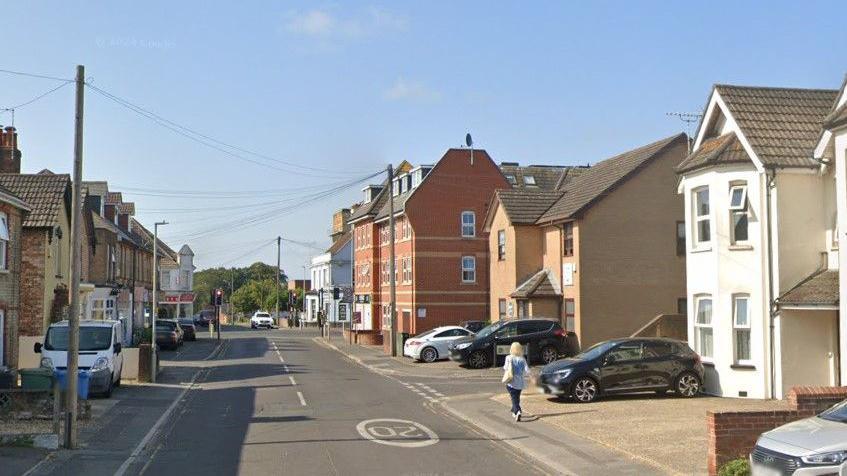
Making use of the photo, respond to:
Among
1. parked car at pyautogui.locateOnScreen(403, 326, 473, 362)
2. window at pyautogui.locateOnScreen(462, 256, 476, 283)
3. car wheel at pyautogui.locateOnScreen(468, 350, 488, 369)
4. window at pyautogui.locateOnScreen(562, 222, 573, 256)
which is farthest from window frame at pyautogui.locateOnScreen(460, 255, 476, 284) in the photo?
car wheel at pyautogui.locateOnScreen(468, 350, 488, 369)

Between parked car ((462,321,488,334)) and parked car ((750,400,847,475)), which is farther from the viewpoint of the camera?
parked car ((462,321,488,334))

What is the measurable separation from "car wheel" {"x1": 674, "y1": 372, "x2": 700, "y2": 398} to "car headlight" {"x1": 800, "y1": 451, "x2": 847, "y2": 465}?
42.9 feet

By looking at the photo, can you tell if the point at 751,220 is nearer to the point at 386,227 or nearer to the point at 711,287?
the point at 711,287

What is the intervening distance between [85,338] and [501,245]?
21316mm

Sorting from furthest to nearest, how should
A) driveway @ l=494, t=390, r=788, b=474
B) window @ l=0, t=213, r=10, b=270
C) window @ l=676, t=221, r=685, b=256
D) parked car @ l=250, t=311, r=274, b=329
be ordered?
parked car @ l=250, t=311, r=274, b=329 → window @ l=676, t=221, r=685, b=256 → window @ l=0, t=213, r=10, b=270 → driveway @ l=494, t=390, r=788, b=474

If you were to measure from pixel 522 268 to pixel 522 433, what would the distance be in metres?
23.2

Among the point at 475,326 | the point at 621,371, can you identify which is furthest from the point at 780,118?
the point at 475,326

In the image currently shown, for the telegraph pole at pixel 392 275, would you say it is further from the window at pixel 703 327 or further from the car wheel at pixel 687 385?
the car wheel at pixel 687 385

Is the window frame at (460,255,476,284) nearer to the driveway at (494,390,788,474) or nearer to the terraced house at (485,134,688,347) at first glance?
the terraced house at (485,134,688,347)

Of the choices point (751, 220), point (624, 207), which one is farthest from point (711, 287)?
point (624, 207)

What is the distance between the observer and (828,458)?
10031mm

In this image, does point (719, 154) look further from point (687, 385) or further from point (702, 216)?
point (687, 385)

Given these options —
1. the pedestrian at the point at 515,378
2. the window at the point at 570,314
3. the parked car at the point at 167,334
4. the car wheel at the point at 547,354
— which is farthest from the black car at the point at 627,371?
the parked car at the point at 167,334

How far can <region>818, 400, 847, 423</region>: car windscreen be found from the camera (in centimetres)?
1118
